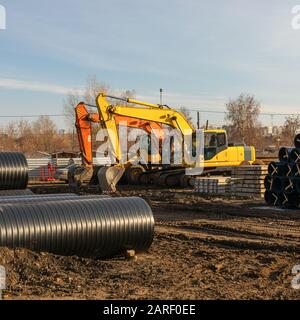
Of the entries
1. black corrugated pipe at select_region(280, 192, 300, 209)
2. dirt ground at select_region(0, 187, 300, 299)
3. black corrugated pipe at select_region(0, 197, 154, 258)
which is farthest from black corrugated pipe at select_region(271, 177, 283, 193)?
black corrugated pipe at select_region(0, 197, 154, 258)

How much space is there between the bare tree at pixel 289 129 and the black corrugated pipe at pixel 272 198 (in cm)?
4869

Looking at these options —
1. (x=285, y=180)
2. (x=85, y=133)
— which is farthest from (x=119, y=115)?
(x=285, y=180)

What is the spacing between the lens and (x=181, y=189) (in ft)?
85.1

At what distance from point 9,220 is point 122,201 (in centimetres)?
238

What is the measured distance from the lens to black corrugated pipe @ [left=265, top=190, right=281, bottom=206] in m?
17.8

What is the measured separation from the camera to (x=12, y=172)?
1705 centimetres

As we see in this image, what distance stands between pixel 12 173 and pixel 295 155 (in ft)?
31.1

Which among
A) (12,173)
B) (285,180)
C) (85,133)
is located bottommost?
(285,180)

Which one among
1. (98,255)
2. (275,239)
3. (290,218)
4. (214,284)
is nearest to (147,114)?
(290,218)

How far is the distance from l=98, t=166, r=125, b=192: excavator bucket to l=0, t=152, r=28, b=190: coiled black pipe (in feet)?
21.7

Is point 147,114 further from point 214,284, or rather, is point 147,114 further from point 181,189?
point 214,284

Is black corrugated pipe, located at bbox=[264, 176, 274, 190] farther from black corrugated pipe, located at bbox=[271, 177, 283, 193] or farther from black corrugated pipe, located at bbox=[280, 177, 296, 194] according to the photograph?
black corrugated pipe, located at bbox=[280, 177, 296, 194]

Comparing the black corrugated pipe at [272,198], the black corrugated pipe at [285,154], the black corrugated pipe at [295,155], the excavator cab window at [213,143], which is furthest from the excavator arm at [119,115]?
the black corrugated pipe at [295,155]

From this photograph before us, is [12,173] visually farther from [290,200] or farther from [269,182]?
[290,200]
